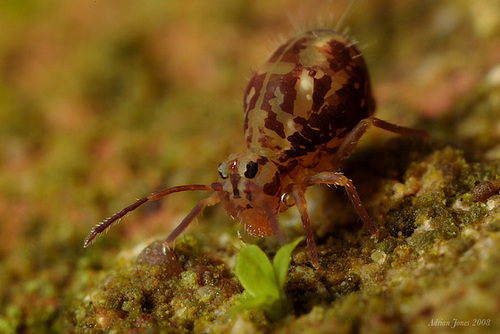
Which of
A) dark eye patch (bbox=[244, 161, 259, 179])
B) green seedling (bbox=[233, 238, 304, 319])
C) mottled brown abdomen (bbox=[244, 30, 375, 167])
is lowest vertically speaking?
green seedling (bbox=[233, 238, 304, 319])

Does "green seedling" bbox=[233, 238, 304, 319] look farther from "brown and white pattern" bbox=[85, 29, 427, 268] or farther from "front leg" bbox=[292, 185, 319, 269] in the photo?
"brown and white pattern" bbox=[85, 29, 427, 268]

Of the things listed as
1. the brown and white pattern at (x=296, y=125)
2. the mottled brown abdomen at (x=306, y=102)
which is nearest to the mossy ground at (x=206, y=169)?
the brown and white pattern at (x=296, y=125)

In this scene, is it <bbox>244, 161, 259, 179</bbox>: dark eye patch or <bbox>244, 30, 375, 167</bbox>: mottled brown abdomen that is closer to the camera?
<bbox>244, 161, 259, 179</bbox>: dark eye patch

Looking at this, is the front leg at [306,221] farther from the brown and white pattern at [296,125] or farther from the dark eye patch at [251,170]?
the dark eye patch at [251,170]

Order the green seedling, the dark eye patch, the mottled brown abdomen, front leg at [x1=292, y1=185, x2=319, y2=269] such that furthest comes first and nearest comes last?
the mottled brown abdomen, the dark eye patch, front leg at [x1=292, y1=185, x2=319, y2=269], the green seedling

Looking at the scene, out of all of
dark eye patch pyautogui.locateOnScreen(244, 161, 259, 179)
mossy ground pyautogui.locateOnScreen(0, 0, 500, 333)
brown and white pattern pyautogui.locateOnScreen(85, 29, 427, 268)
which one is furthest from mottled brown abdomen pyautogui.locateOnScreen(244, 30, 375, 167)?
mossy ground pyautogui.locateOnScreen(0, 0, 500, 333)

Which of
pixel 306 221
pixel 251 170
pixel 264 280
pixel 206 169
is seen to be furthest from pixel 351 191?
pixel 206 169

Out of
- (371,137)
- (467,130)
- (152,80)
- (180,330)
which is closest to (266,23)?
(152,80)

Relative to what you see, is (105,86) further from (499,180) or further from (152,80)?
(499,180)
